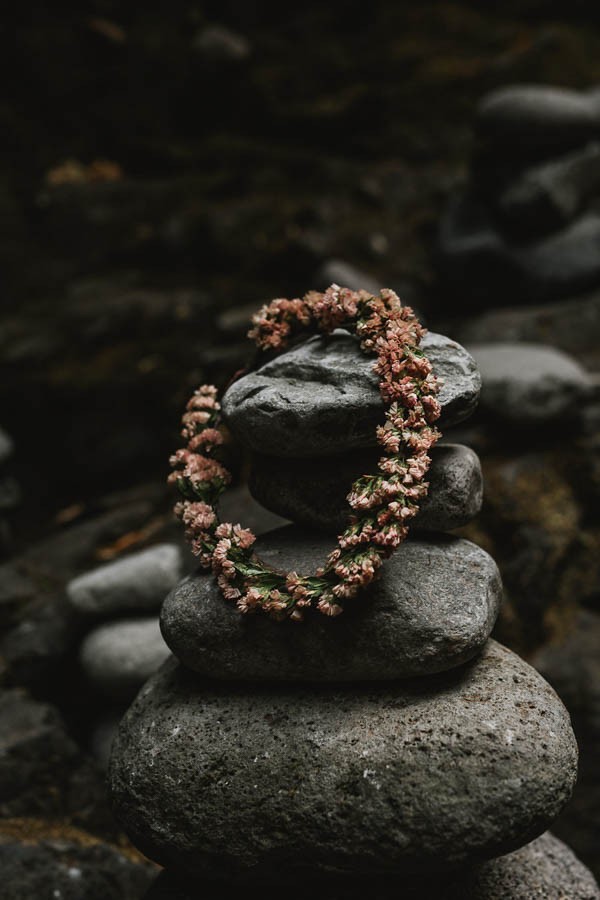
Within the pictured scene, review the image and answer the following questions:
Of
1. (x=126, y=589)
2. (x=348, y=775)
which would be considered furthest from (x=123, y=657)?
(x=348, y=775)

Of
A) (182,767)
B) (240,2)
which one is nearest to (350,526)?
(182,767)

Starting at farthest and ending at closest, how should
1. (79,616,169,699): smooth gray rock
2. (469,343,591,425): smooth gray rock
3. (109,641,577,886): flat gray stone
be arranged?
(469,343,591,425): smooth gray rock < (79,616,169,699): smooth gray rock < (109,641,577,886): flat gray stone

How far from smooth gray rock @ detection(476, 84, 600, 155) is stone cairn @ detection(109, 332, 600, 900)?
4.81 m

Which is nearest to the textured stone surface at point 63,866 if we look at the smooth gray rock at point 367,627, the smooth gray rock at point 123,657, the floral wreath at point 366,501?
the smooth gray rock at point 123,657

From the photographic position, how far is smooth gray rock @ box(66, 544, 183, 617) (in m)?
4.46

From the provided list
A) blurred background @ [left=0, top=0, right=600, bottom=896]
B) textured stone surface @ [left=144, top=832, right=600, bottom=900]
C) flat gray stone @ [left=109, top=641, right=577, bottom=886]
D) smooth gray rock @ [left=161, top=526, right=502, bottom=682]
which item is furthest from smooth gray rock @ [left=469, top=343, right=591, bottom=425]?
textured stone surface @ [left=144, top=832, right=600, bottom=900]

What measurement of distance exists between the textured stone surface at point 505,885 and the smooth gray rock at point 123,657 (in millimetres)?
1356

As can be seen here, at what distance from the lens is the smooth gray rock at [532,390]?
5207mm

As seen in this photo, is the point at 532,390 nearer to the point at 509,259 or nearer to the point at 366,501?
the point at 509,259

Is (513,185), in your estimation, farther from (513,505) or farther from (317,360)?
(317,360)

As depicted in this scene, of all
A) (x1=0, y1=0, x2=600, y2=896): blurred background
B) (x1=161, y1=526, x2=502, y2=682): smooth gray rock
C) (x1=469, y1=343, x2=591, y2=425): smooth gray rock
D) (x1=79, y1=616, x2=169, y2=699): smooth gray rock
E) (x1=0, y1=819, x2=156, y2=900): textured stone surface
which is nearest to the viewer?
(x1=161, y1=526, x2=502, y2=682): smooth gray rock

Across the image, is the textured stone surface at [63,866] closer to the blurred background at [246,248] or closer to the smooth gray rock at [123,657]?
the blurred background at [246,248]

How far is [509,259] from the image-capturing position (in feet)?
23.1

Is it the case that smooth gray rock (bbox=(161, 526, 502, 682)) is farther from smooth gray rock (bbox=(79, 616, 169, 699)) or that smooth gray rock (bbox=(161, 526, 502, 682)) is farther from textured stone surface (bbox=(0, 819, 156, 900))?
smooth gray rock (bbox=(79, 616, 169, 699))
